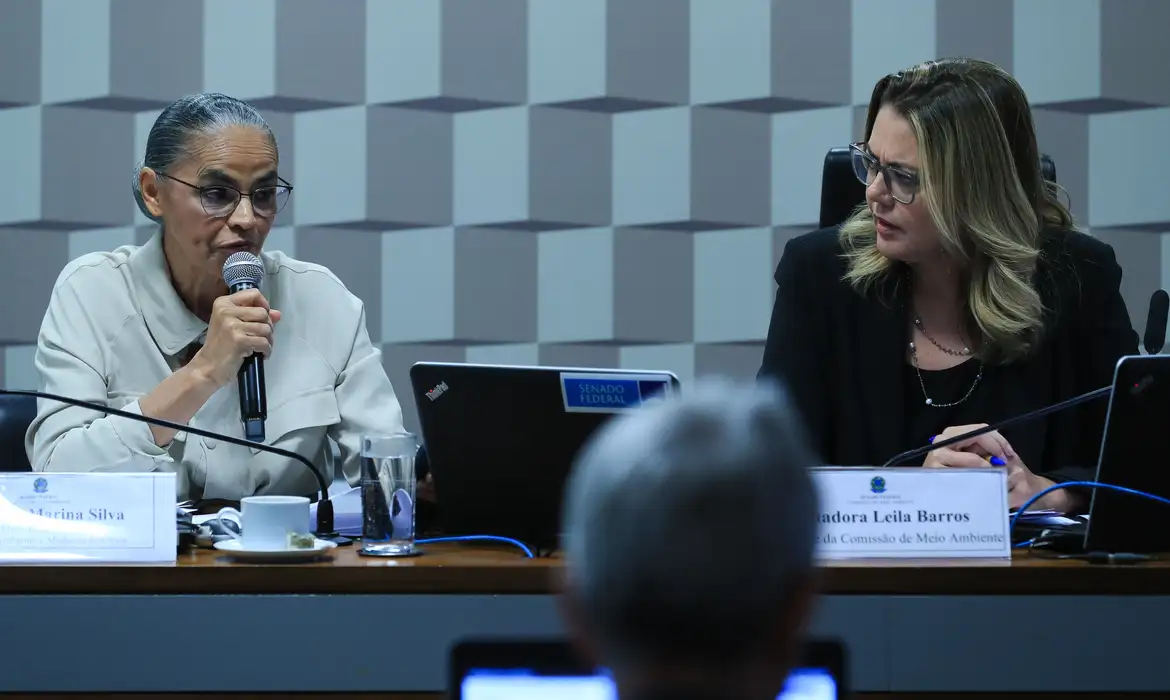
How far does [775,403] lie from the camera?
0.44m

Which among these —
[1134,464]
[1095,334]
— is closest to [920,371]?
[1095,334]

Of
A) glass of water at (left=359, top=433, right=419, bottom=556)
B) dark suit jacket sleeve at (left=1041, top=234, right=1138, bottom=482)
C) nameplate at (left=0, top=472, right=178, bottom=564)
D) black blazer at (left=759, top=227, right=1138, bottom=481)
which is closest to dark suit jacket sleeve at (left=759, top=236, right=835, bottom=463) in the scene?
black blazer at (left=759, top=227, right=1138, bottom=481)

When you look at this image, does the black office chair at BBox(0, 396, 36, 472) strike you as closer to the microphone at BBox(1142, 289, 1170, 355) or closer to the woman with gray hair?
the woman with gray hair

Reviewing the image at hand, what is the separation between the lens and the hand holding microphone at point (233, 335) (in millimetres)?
2291

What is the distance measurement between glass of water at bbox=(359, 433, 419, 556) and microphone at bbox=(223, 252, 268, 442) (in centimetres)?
55

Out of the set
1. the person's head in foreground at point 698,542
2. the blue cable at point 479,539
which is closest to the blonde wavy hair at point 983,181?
Answer: the blue cable at point 479,539

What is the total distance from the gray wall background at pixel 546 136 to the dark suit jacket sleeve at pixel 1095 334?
1.28 meters

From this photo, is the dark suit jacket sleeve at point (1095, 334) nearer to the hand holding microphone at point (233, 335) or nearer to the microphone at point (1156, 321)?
the microphone at point (1156, 321)

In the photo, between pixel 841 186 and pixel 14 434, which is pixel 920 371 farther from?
pixel 14 434

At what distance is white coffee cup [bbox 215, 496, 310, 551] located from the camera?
5.31 feet

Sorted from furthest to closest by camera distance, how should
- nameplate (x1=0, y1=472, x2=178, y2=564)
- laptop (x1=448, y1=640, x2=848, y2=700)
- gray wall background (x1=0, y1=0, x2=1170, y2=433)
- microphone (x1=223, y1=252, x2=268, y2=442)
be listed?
gray wall background (x1=0, y1=0, x2=1170, y2=433), microphone (x1=223, y1=252, x2=268, y2=442), nameplate (x1=0, y1=472, x2=178, y2=564), laptop (x1=448, y1=640, x2=848, y2=700)

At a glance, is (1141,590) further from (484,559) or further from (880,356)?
(880,356)

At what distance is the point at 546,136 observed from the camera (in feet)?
11.9

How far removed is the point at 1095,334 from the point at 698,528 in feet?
7.11
